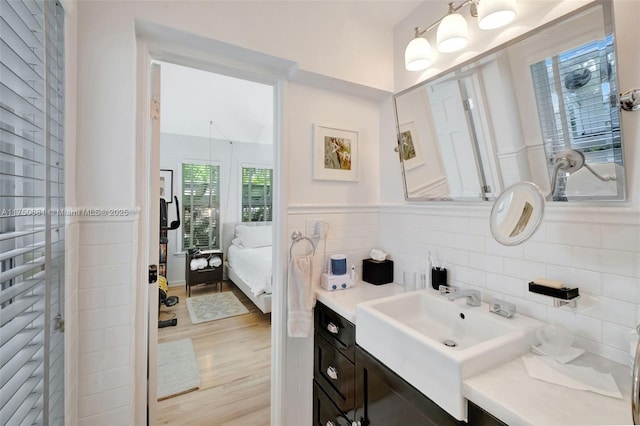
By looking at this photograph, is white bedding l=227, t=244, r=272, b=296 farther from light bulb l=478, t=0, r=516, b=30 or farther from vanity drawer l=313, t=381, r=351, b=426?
light bulb l=478, t=0, r=516, b=30

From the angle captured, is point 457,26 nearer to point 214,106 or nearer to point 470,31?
point 470,31

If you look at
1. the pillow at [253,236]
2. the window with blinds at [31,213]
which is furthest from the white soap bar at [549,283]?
the pillow at [253,236]

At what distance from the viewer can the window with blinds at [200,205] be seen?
4.29m

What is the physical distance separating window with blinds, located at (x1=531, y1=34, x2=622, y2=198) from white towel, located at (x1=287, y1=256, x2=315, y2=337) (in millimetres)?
1175

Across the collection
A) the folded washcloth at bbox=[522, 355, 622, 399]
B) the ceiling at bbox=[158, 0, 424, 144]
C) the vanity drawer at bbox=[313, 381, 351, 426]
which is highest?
the ceiling at bbox=[158, 0, 424, 144]

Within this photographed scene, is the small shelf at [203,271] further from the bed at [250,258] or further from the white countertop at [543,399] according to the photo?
the white countertop at [543,399]

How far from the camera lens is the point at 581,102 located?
90 cm

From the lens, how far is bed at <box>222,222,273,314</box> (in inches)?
116

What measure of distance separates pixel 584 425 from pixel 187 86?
3.55 meters

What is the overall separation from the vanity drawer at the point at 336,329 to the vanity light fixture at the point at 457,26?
137cm

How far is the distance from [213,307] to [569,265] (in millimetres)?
3409

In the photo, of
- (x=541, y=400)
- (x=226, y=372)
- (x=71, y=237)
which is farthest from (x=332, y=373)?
(x=71, y=237)

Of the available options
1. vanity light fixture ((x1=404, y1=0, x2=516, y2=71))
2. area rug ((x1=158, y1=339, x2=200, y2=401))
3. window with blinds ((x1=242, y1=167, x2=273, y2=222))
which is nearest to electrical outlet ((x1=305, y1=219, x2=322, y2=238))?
vanity light fixture ((x1=404, y1=0, x2=516, y2=71))

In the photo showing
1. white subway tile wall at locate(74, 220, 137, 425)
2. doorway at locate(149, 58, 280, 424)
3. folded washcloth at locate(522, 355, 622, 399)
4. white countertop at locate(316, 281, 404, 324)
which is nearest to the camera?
folded washcloth at locate(522, 355, 622, 399)
